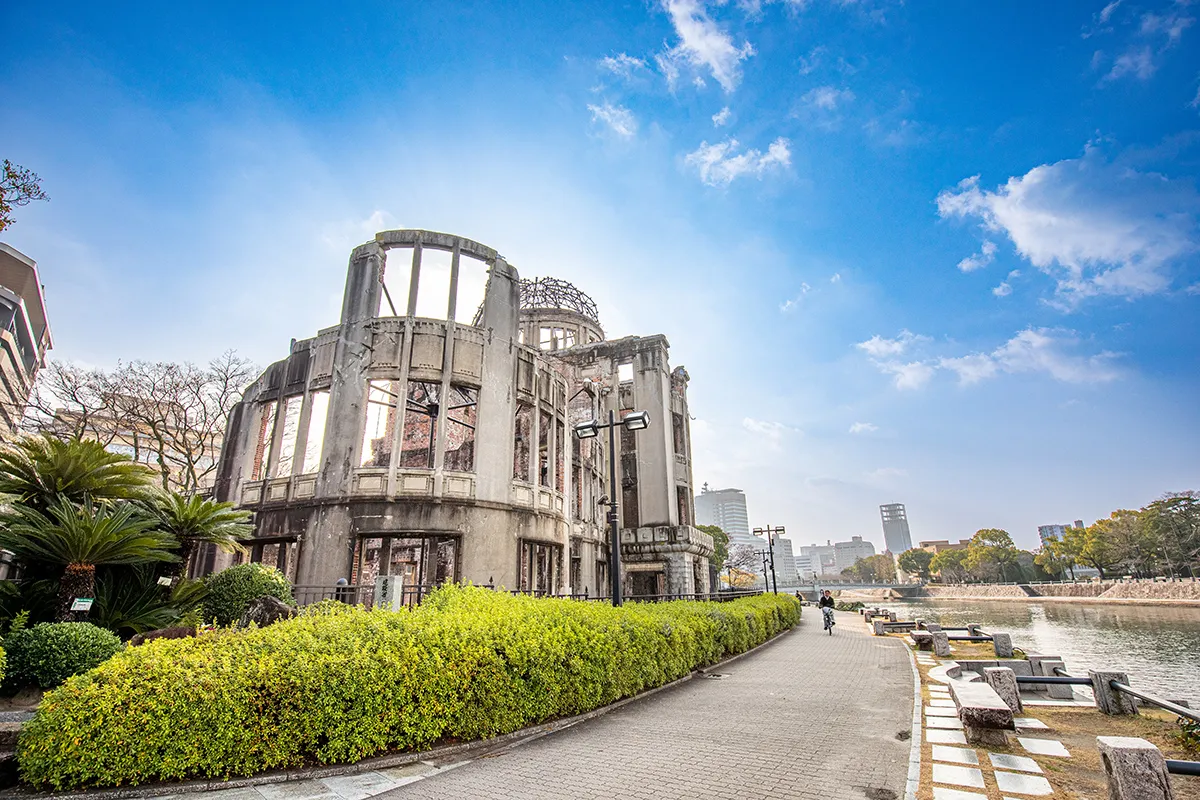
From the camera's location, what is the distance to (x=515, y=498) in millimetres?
18609

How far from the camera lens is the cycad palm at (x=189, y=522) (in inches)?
437

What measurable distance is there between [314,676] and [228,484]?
736 inches

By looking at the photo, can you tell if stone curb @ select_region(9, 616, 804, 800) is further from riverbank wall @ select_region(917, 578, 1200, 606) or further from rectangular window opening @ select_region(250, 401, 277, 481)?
riverbank wall @ select_region(917, 578, 1200, 606)

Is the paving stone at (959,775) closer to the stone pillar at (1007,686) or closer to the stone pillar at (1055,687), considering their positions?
the stone pillar at (1007,686)

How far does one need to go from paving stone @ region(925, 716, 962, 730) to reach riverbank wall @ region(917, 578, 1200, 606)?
57194 mm

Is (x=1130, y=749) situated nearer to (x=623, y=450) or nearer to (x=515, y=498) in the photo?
(x=515, y=498)

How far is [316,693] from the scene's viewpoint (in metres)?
5.70

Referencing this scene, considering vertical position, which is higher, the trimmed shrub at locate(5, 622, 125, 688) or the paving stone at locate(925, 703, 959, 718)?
the trimmed shrub at locate(5, 622, 125, 688)

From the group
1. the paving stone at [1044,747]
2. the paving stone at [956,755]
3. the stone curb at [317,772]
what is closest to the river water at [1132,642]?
the paving stone at [1044,747]

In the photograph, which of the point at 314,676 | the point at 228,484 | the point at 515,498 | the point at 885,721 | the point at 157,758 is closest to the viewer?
the point at 157,758

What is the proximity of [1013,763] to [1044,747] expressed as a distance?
1084mm

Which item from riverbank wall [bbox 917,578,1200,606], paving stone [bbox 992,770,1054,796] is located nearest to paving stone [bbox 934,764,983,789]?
paving stone [bbox 992,770,1054,796]

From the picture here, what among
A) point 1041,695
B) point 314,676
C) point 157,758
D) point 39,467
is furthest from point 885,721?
point 39,467

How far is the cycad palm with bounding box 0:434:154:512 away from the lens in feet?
31.3
